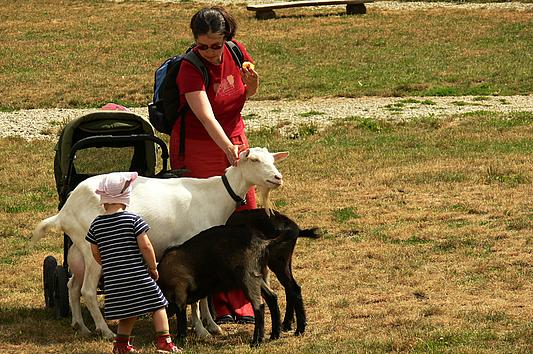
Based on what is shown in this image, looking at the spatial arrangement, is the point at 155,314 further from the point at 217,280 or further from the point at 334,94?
the point at 334,94

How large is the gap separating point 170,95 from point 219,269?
1371 mm

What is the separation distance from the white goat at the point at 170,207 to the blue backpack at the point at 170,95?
47cm

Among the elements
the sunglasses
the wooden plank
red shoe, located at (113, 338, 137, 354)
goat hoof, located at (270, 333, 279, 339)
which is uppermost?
the sunglasses

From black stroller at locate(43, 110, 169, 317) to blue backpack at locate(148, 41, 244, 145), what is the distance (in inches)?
7.2

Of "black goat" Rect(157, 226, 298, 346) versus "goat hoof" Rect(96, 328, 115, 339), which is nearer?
"black goat" Rect(157, 226, 298, 346)

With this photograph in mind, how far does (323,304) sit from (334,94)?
13.1 meters

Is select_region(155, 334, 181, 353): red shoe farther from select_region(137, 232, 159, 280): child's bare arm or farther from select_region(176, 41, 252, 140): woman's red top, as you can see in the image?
select_region(176, 41, 252, 140): woman's red top

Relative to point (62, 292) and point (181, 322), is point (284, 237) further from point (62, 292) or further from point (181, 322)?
point (62, 292)

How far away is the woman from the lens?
789 cm

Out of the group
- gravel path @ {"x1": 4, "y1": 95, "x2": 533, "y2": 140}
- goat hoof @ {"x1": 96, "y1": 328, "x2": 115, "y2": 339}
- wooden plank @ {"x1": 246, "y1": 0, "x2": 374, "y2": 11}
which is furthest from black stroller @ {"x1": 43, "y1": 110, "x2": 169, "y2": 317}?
wooden plank @ {"x1": 246, "y1": 0, "x2": 374, "y2": 11}

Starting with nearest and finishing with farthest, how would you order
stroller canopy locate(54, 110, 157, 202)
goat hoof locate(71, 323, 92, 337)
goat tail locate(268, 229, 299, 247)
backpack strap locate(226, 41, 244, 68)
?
goat tail locate(268, 229, 299, 247), goat hoof locate(71, 323, 92, 337), backpack strap locate(226, 41, 244, 68), stroller canopy locate(54, 110, 157, 202)

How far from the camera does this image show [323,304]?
8.71 m

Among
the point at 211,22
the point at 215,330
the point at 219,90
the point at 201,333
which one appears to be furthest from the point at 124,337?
the point at 211,22

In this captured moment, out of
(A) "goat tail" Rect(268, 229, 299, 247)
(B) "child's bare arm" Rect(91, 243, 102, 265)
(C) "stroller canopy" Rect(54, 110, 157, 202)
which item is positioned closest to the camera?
(B) "child's bare arm" Rect(91, 243, 102, 265)
